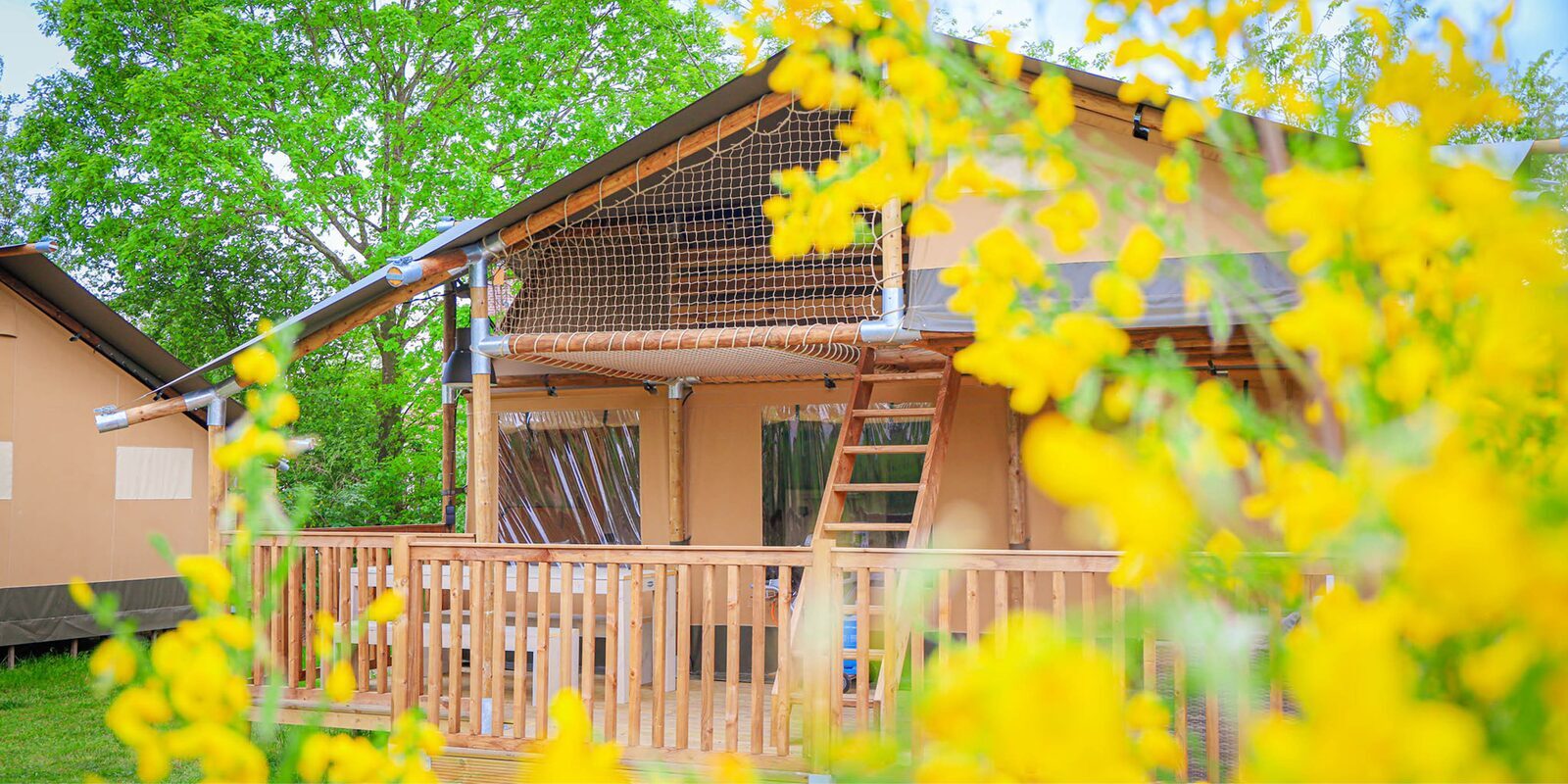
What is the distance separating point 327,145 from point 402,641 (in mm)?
12050

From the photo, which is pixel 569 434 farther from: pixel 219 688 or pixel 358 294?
pixel 219 688

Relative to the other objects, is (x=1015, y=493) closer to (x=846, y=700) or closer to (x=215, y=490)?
(x=846, y=700)

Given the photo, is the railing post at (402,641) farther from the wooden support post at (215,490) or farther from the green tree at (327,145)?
the green tree at (327,145)

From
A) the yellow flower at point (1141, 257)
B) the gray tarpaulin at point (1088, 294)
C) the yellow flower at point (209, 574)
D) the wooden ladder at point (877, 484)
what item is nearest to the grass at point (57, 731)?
the wooden ladder at point (877, 484)

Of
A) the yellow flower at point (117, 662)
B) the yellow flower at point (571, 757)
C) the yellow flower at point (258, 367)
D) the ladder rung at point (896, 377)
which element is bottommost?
the yellow flower at point (571, 757)

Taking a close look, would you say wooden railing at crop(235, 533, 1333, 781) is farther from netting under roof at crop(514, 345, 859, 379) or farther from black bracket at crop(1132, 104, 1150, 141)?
black bracket at crop(1132, 104, 1150, 141)

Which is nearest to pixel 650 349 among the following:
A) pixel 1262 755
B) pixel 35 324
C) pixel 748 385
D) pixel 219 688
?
pixel 748 385

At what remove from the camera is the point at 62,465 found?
1144cm

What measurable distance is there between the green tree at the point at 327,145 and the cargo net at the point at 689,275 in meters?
7.72

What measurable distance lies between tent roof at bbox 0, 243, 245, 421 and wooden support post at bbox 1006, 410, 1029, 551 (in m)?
6.92

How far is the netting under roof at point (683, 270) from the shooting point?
8.15 metres

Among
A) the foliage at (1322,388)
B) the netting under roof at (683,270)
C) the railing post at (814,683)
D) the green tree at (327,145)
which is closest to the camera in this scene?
the foliage at (1322,388)

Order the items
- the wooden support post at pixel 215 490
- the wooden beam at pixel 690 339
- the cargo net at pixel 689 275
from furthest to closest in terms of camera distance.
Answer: the cargo net at pixel 689 275 < the wooden support post at pixel 215 490 < the wooden beam at pixel 690 339

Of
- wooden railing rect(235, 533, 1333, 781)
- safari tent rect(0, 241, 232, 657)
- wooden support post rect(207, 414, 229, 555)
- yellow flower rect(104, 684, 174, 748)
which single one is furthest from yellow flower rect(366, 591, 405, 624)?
safari tent rect(0, 241, 232, 657)
